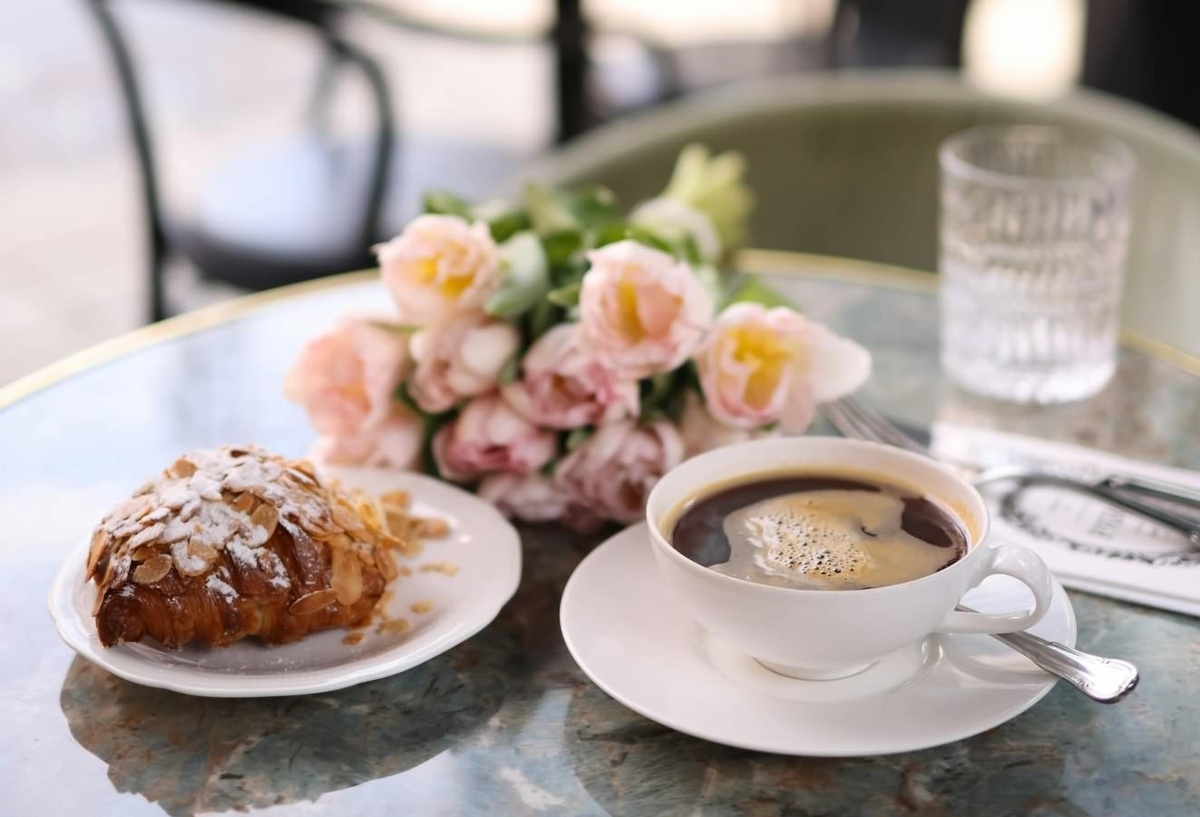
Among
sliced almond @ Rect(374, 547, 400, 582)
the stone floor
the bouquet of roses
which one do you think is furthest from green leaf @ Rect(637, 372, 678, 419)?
the stone floor

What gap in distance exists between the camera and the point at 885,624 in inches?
27.3

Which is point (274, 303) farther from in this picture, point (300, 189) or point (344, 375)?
point (300, 189)

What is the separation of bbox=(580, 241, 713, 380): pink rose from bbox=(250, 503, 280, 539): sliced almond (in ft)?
0.77

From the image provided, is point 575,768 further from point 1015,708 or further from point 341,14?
point 341,14

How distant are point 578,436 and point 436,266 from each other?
15 cm

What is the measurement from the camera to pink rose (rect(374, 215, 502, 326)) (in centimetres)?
94

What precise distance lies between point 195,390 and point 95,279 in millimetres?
2148

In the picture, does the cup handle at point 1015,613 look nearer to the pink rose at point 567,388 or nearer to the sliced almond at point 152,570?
the pink rose at point 567,388

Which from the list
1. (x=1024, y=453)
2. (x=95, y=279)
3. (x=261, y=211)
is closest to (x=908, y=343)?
(x=1024, y=453)

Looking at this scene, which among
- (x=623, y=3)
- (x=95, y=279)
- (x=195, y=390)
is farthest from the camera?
(x=623, y=3)

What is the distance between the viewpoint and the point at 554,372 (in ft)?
3.05

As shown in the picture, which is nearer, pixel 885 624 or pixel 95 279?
pixel 885 624

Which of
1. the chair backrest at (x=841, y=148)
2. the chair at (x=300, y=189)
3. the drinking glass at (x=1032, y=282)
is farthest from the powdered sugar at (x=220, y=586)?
the chair at (x=300, y=189)

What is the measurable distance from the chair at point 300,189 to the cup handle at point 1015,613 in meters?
1.33
